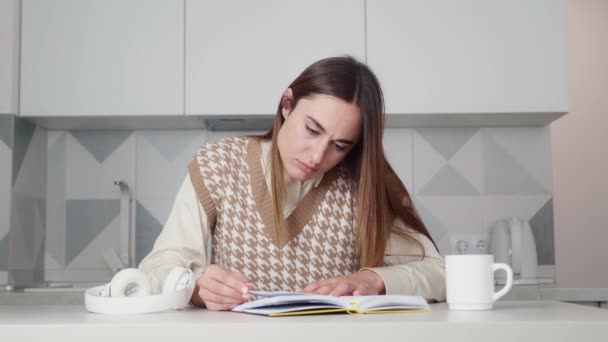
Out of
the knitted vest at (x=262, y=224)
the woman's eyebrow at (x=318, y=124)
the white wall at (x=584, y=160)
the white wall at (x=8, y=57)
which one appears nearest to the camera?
the woman's eyebrow at (x=318, y=124)

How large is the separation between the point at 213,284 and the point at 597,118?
9.12 ft

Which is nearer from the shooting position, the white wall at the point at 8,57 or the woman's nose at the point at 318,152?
the woman's nose at the point at 318,152

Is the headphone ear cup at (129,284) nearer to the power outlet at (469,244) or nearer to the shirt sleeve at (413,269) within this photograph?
the shirt sleeve at (413,269)

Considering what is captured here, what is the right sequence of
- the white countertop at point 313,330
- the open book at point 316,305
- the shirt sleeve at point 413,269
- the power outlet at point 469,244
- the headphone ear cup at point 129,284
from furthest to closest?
the power outlet at point 469,244, the shirt sleeve at point 413,269, the headphone ear cup at point 129,284, the open book at point 316,305, the white countertop at point 313,330

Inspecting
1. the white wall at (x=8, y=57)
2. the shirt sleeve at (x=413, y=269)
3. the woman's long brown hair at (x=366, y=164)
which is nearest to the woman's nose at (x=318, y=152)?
the woman's long brown hair at (x=366, y=164)

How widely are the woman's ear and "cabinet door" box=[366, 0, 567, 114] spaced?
1.02 meters

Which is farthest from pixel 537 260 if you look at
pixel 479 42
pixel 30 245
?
pixel 30 245

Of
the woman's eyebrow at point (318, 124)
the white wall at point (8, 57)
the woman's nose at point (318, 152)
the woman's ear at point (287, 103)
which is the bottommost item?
the woman's nose at point (318, 152)

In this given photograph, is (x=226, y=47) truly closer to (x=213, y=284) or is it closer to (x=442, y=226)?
(x=442, y=226)

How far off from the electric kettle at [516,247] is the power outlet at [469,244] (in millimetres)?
36

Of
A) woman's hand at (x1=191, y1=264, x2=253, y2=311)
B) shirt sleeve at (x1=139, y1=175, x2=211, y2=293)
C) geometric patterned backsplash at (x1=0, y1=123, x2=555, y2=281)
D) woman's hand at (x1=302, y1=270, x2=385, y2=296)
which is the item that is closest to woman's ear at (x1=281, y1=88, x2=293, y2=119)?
shirt sleeve at (x1=139, y1=175, x2=211, y2=293)

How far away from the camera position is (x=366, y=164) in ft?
5.44

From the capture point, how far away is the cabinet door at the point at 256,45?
2.70 meters

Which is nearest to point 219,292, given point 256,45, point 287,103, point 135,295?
point 135,295
